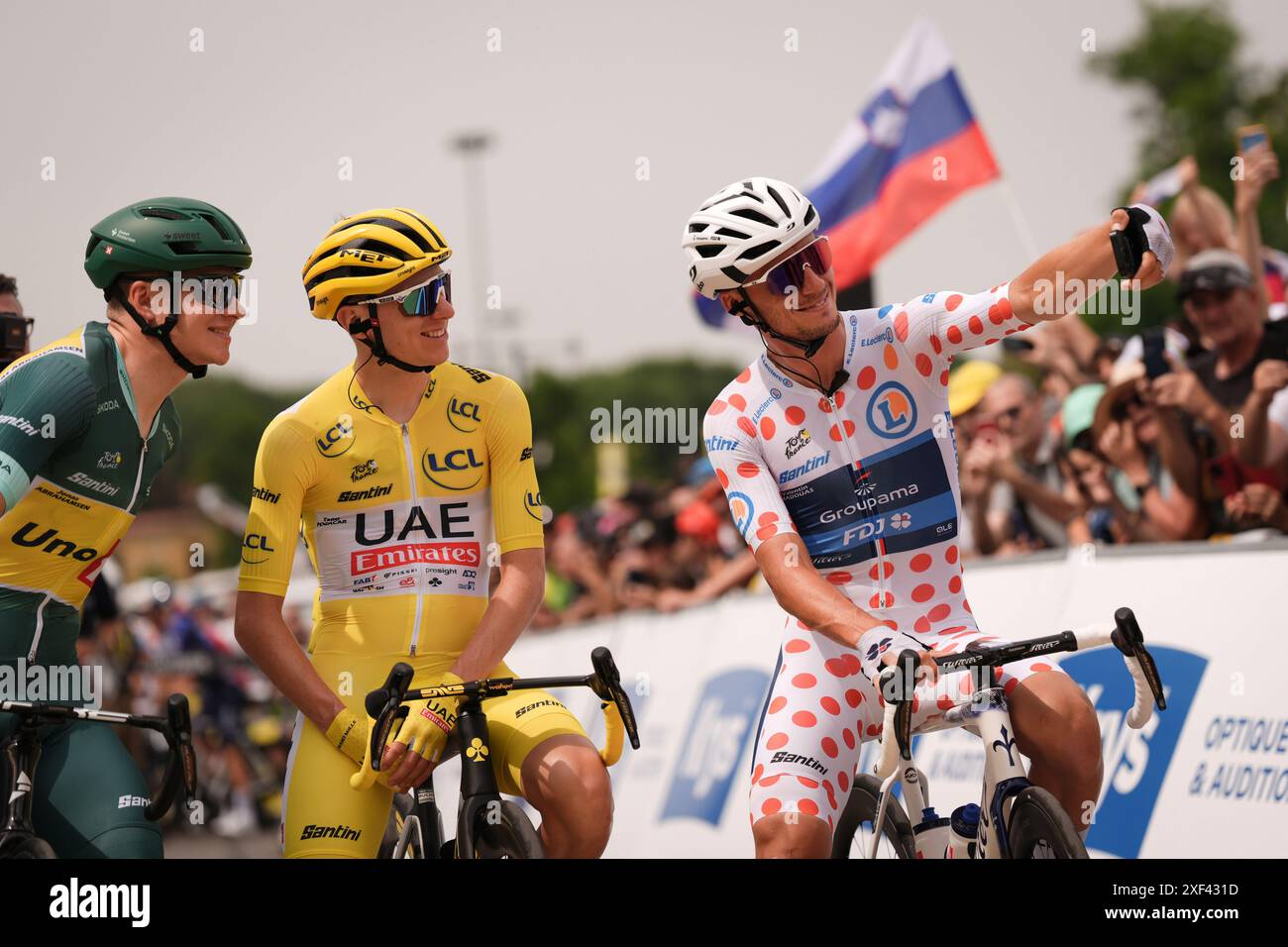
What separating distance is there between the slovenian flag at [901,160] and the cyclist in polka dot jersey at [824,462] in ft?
21.0

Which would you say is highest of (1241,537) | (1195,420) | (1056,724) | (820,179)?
(820,179)

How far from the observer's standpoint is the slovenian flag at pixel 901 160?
11.8 metres

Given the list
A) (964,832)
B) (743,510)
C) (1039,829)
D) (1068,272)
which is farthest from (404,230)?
(1039,829)

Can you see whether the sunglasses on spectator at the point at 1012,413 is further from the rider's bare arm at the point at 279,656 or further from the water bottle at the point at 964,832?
the rider's bare arm at the point at 279,656

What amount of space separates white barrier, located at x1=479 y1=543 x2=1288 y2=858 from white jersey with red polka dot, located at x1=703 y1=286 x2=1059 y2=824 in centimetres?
197

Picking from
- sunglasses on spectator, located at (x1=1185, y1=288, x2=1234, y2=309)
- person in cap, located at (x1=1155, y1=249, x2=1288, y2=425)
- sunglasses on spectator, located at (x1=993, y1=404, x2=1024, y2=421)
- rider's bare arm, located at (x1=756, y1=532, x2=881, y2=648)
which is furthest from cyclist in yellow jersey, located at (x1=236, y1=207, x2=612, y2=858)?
sunglasses on spectator, located at (x1=993, y1=404, x2=1024, y2=421)

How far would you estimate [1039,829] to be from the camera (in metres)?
4.51

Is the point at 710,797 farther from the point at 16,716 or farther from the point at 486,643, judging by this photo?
the point at 16,716

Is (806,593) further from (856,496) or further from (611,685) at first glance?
(611,685)

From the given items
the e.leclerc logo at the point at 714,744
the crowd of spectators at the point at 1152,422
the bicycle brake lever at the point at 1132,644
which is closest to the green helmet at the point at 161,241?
the bicycle brake lever at the point at 1132,644

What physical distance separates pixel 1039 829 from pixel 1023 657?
0.48 metres
